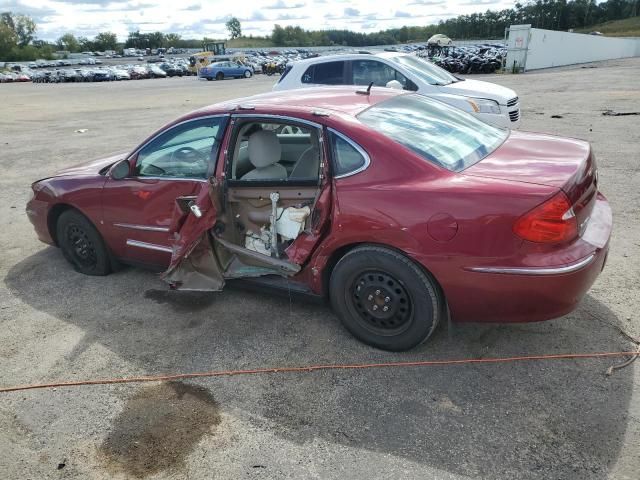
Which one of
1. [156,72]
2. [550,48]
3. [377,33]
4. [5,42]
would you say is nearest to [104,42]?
[5,42]

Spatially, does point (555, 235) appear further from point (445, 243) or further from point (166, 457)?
point (166, 457)

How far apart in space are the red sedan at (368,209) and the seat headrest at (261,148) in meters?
0.01

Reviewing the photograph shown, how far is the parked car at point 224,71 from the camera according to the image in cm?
4200

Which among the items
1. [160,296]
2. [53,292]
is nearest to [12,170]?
[53,292]

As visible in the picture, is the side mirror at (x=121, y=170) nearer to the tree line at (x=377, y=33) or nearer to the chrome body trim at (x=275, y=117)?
the chrome body trim at (x=275, y=117)

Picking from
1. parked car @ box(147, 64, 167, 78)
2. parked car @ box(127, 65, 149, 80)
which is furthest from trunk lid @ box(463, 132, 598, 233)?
parked car @ box(127, 65, 149, 80)

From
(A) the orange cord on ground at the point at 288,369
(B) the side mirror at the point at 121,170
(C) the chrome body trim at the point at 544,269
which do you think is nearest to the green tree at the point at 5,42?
(B) the side mirror at the point at 121,170

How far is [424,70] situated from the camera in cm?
977

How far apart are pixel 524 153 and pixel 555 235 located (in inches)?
34.5

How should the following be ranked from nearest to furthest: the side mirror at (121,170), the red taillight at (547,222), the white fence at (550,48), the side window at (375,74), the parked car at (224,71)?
1. the red taillight at (547,222)
2. the side mirror at (121,170)
3. the side window at (375,74)
4. the white fence at (550,48)
5. the parked car at (224,71)

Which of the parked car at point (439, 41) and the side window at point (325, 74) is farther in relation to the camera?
the parked car at point (439, 41)

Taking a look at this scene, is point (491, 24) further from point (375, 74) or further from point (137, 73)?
point (375, 74)

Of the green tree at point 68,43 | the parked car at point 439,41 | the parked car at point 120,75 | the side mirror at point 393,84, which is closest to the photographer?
the side mirror at point 393,84

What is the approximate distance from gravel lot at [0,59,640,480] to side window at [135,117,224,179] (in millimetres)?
1054
